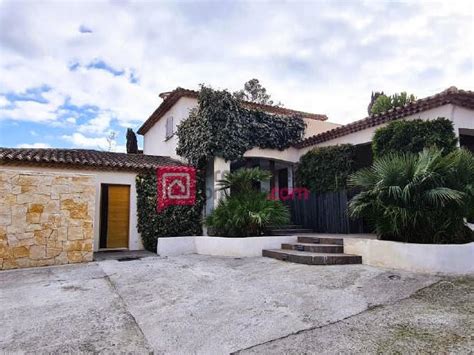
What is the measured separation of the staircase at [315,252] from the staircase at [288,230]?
3.70 ft

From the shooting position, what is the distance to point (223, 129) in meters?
11.5

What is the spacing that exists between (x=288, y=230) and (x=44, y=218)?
8.08 metres

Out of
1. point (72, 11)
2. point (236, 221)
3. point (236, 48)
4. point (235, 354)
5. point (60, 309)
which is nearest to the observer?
point (235, 354)

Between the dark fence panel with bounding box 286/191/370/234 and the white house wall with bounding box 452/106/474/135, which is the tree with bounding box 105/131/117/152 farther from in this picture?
the white house wall with bounding box 452/106/474/135

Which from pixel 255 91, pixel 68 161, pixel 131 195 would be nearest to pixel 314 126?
pixel 131 195

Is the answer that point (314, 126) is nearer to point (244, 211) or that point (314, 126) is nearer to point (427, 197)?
point (244, 211)

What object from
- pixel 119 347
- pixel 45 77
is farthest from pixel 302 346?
pixel 45 77

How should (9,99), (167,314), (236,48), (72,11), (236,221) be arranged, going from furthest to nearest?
(9,99) → (236,48) → (236,221) → (72,11) → (167,314)

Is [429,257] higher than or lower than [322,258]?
higher

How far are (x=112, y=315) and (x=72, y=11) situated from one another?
27.4ft

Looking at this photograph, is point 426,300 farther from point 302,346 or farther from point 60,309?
point 60,309

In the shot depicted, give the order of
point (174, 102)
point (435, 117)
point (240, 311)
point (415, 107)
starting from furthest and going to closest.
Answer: point (174, 102), point (415, 107), point (435, 117), point (240, 311)

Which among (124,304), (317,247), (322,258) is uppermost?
(317,247)

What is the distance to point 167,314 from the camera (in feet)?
14.8
